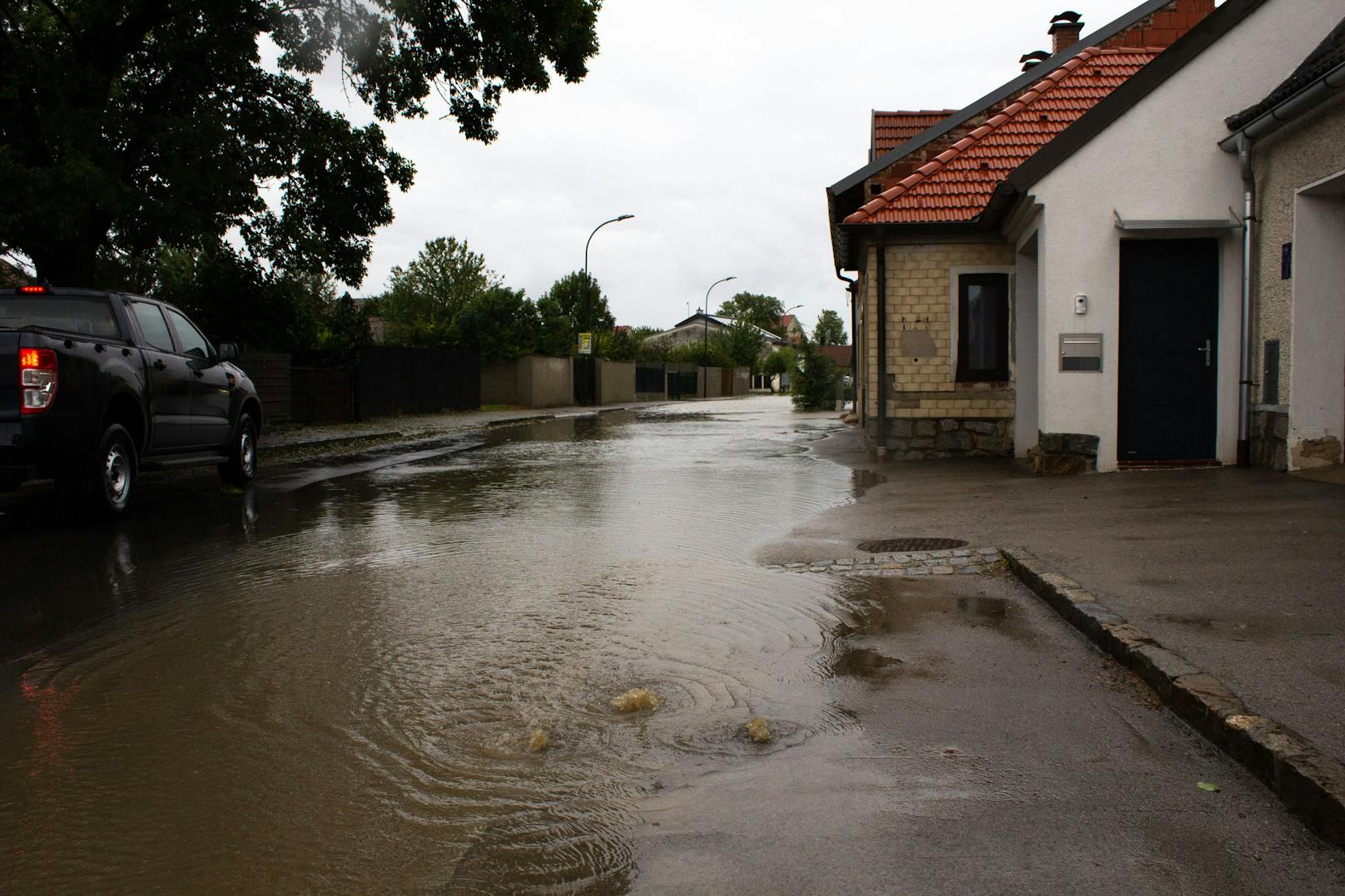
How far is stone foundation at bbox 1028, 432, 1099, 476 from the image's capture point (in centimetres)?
1166

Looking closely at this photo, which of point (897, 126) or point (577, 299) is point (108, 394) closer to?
point (897, 126)

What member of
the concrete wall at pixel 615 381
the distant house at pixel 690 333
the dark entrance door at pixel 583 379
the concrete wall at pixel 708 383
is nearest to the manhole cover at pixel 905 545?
the dark entrance door at pixel 583 379

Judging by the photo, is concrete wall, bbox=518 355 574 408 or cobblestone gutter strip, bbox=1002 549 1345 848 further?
concrete wall, bbox=518 355 574 408

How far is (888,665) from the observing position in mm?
4727

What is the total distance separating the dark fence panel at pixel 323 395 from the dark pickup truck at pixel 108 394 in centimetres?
1339

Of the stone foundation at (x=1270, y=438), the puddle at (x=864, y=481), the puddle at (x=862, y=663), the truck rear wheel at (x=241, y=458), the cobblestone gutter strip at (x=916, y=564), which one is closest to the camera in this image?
the puddle at (x=862, y=663)

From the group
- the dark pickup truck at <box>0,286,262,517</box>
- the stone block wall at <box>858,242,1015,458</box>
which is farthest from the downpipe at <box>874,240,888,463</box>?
the dark pickup truck at <box>0,286,262,517</box>

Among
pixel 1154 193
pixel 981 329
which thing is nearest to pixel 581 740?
pixel 1154 193

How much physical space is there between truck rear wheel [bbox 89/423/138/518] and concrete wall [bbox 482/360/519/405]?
3164cm

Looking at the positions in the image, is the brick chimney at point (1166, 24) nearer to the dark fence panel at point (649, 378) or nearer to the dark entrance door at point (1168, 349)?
the dark entrance door at point (1168, 349)

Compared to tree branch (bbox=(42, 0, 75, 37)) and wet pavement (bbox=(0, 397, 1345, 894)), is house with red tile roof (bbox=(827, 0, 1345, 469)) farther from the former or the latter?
tree branch (bbox=(42, 0, 75, 37))

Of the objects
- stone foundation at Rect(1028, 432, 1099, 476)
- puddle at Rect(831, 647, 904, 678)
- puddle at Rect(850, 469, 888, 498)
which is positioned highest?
stone foundation at Rect(1028, 432, 1099, 476)

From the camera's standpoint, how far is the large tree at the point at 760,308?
526 ft

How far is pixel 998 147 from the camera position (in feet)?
51.4
